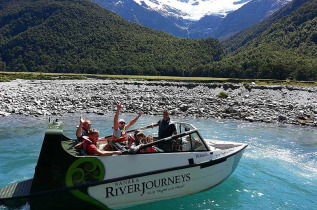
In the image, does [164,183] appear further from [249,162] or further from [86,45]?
[86,45]

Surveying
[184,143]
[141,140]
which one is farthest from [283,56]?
[141,140]

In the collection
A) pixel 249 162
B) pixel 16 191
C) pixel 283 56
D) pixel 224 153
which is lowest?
pixel 249 162

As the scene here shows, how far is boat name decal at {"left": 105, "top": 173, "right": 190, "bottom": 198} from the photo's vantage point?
6941 mm

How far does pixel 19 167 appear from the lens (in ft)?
34.4

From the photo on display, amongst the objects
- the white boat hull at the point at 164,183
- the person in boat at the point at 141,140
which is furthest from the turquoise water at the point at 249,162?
the person in boat at the point at 141,140

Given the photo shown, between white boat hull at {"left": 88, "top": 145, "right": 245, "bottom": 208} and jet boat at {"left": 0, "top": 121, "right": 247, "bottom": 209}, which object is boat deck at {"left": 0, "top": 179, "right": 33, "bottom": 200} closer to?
jet boat at {"left": 0, "top": 121, "right": 247, "bottom": 209}

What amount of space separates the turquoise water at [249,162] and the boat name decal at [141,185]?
1.88ft

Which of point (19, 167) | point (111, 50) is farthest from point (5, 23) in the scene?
point (19, 167)

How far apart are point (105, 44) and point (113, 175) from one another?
143 metres

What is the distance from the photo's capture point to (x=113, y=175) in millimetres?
6891

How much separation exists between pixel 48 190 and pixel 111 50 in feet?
455

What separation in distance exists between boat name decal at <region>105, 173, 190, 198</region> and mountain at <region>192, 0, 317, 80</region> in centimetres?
6651

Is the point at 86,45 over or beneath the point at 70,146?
over

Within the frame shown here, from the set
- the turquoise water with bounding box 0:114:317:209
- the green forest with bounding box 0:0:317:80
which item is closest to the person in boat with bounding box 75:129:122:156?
the turquoise water with bounding box 0:114:317:209
